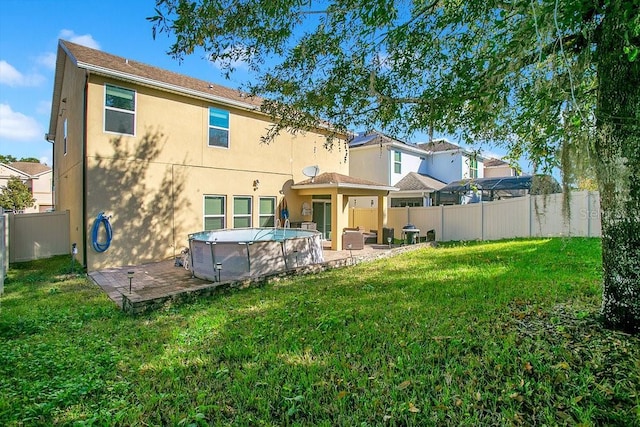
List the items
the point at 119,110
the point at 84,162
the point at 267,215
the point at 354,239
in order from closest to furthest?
the point at 84,162
the point at 119,110
the point at 354,239
the point at 267,215

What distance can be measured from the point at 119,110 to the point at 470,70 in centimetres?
1062

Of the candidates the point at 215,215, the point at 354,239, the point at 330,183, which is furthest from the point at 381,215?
the point at 215,215

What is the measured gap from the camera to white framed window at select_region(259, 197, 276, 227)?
47.5ft

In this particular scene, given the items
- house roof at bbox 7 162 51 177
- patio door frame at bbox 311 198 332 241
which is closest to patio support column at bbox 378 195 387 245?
patio door frame at bbox 311 198 332 241

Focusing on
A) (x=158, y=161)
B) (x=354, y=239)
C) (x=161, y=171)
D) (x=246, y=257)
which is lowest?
(x=246, y=257)

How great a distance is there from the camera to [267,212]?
1471cm

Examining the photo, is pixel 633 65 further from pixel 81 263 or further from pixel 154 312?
pixel 81 263

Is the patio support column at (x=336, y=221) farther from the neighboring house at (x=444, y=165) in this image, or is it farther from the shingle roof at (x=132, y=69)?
the neighboring house at (x=444, y=165)

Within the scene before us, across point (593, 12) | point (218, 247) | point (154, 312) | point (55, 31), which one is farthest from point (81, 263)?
point (593, 12)

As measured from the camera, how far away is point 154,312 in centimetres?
609

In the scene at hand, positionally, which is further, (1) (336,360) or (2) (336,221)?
(2) (336,221)

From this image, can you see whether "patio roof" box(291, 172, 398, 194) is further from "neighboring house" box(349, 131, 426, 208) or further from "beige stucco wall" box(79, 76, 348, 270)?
"neighboring house" box(349, 131, 426, 208)

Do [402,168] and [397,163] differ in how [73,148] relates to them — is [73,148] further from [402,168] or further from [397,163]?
[402,168]

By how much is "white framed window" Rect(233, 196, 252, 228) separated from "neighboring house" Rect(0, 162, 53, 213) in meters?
32.9
